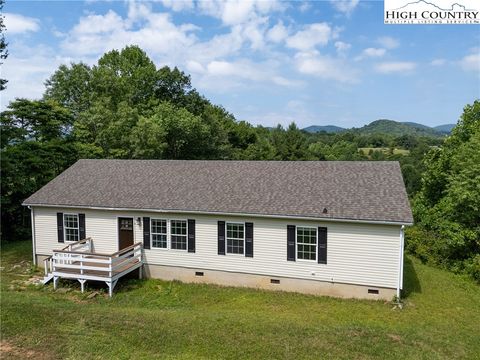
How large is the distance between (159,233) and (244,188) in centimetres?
401

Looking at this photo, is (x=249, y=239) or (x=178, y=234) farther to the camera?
(x=178, y=234)

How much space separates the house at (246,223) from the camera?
43.3 ft

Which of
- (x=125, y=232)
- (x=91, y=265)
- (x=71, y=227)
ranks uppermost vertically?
(x=71, y=227)

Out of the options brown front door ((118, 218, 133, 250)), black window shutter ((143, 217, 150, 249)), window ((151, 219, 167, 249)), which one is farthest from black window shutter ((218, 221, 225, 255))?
brown front door ((118, 218, 133, 250))

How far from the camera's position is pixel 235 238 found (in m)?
14.6

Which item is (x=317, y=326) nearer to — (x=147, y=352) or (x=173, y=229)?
(x=147, y=352)

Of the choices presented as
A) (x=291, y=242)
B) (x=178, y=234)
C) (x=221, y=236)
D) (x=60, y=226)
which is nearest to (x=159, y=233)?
(x=178, y=234)

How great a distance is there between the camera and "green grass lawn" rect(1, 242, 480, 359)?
29.9 feet

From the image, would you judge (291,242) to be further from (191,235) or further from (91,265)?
(91,265)

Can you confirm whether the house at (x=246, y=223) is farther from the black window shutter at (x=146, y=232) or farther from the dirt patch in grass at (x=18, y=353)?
the dirt patch in grass at (x=18, y=353)

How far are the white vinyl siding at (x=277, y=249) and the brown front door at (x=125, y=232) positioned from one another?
19 cm

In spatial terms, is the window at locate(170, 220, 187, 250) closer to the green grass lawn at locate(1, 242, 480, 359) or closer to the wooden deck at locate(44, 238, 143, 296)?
the wooden deck at locate(44, 238, 143, 296)

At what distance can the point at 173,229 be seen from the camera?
1537 cm

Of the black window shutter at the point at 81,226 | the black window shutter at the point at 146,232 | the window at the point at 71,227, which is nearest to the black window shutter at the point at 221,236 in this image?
the black window shutter at the point at 146,232
